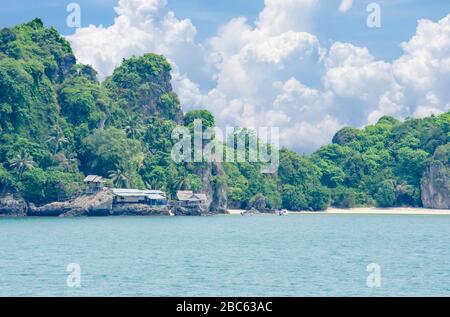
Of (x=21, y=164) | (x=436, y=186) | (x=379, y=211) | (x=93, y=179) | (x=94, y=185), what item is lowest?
(x=379, y=211)

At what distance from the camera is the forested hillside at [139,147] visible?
3907 inches

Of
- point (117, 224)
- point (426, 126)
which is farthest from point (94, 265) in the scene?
point (426, 126)

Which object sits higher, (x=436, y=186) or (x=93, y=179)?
(x=436, y=186)

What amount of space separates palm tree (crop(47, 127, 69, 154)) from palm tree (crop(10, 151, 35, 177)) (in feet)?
18.5

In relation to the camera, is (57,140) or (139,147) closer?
(57,140)

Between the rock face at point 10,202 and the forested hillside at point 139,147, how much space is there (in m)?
0.47

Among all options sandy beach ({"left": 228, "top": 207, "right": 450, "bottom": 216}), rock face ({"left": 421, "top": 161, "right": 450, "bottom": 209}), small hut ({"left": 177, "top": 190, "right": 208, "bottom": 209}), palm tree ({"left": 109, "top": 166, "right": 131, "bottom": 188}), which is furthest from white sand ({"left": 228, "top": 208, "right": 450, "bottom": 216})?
palm tree ({"left": 109, "top": 166, "right": 131, "bottom": 188})

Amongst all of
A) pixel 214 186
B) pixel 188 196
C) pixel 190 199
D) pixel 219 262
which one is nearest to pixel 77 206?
pixel 188 196

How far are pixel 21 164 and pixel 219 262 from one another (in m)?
57.1

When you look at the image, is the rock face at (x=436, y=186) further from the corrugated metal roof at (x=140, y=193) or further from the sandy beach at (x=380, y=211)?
the corrugated metal roof at (x=140, y=193)

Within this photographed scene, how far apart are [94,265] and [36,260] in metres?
4.50

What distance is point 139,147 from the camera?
10812cm

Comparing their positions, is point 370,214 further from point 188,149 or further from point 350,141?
point 188,149

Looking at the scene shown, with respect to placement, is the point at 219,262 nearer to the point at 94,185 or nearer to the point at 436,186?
the point at 94,185
